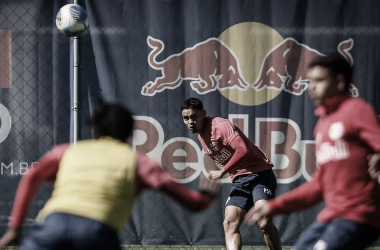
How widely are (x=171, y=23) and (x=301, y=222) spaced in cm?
260

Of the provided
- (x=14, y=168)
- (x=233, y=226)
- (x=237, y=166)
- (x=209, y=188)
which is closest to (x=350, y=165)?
(x=209, y=188)

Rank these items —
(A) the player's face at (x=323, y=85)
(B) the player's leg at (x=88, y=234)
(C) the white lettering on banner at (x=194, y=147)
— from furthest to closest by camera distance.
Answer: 1. (C) the white lettering on banner at (x=194, y=147)
2. (A) the player's face at (x=323, y=85)
3. (B) the player's leg at (x=88, y=234)

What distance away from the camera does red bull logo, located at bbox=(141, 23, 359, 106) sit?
328 inches

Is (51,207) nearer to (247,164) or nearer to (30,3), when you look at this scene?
(247,164)

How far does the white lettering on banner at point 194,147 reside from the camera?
27.3 ft

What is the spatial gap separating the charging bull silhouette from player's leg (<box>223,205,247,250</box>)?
1732 millimetres

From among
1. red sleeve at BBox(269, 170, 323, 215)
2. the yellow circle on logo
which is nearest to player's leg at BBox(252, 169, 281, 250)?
the yellow circle on logo

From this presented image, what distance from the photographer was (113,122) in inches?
144

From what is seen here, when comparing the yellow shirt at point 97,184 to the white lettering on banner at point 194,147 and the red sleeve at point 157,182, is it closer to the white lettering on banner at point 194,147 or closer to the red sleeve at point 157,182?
Result: the red sleeve at point 157,182

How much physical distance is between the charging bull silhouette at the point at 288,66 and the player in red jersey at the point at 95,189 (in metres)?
4.74

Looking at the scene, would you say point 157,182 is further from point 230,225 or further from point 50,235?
point 230,225

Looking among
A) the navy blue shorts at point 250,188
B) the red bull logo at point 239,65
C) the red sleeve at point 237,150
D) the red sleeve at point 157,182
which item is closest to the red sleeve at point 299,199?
the red sleeve at point 157,182

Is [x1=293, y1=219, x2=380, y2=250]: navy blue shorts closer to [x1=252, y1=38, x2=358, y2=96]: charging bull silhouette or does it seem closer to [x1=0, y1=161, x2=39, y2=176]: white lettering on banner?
[x1=252, y1=38, x2=358, y2=96]: charging bull silhouette

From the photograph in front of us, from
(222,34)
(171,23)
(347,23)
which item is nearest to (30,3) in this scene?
(171,23)
